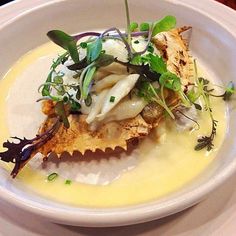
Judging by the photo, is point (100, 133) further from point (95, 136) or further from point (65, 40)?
point (65, 40)

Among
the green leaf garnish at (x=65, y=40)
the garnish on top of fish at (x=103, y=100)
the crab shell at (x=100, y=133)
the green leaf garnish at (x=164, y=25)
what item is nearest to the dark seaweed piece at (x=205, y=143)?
the garnish on top of fish at (x=103, y=100)

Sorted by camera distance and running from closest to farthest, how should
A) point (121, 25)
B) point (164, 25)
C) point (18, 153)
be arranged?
point (18, 153) < point (164, 25) < point (121, 25)

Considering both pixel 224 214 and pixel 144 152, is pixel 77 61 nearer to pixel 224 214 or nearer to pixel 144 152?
pixel 144 152

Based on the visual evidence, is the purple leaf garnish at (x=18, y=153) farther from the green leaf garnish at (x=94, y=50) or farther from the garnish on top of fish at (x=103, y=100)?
the green leaf garnish at (x=94, y=50)

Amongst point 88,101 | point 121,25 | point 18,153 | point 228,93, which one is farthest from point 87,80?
point 121,25

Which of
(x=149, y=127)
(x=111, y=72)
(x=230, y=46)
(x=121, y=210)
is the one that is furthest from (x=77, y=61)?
(x=230, y=46)

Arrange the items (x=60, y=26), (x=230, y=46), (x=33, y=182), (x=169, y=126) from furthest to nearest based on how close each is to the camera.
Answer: (x=60, y=26) → (x=230, y=46) → (x=169, y=126) → (x=33, y=182)
